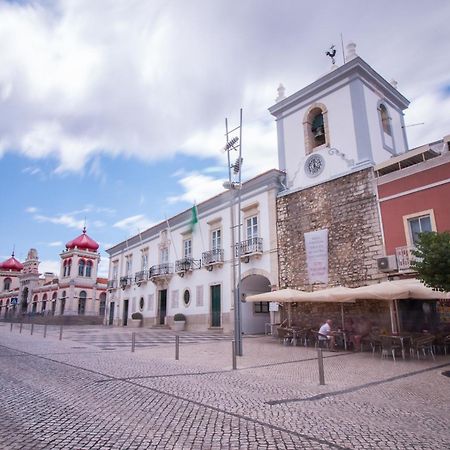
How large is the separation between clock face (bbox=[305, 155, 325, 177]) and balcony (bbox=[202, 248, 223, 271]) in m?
7.64

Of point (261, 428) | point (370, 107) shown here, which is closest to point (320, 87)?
point (370, 107)

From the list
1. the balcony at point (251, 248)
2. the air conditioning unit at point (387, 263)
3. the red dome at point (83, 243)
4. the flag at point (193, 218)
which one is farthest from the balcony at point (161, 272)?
the red dome at point (83, 243)

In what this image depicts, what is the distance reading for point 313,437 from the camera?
417 cm

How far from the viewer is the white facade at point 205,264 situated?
21.5 meters

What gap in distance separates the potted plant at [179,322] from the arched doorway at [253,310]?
5270 millimetres

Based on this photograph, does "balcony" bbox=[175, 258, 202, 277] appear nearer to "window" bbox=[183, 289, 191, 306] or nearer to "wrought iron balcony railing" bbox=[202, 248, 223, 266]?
"wrought iron balcony railing" bbox=[202, 248, 223, 266]

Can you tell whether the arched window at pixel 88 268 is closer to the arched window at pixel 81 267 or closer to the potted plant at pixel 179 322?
the arched window at pixel 81 267

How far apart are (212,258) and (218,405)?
1860 centimetres

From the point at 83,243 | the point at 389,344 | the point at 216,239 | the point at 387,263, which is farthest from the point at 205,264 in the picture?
the point at 83,243

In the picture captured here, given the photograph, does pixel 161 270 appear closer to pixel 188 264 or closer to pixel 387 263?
pixel 188 264

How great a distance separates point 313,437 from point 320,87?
1917cm

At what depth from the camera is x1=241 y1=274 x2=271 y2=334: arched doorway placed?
2219 cm

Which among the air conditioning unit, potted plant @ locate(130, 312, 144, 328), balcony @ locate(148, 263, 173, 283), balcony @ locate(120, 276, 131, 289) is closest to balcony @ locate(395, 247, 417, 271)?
the air conditioning unit

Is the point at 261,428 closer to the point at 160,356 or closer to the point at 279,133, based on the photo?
the point at 160,356
